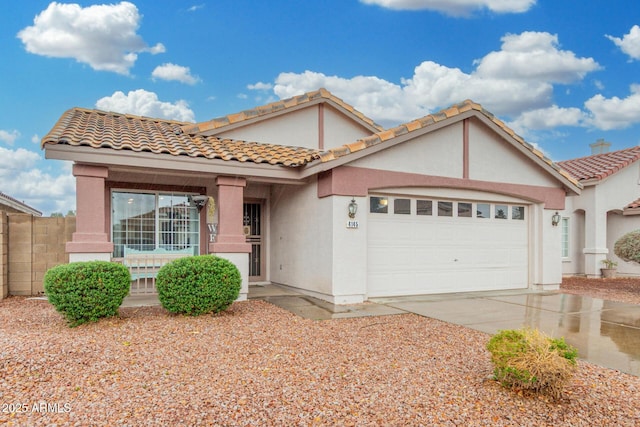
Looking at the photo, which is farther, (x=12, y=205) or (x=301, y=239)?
(x=12, y=205)

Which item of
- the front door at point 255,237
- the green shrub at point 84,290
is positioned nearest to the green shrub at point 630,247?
→ the front door at point 255,237

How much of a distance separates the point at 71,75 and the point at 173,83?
4.04m

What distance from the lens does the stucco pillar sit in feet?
51.4

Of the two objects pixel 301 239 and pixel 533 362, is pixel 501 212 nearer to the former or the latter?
pixel 301 239

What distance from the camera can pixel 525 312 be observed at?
8320 millimetres

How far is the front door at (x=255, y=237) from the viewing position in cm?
1201

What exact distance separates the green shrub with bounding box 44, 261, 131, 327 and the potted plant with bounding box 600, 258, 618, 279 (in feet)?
54.4

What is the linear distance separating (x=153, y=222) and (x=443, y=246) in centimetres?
742

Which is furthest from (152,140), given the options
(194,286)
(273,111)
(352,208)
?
(352,208)

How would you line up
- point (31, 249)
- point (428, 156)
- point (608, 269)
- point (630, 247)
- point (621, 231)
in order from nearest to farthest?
point (31, 249) < point (428, 156) < point (630, 247) < point (608, 269) < point (621, 231)

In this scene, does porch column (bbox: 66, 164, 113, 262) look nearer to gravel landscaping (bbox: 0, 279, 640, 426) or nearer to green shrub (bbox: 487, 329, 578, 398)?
gravel landscaping (bbox: 0, 279, 640, 426)

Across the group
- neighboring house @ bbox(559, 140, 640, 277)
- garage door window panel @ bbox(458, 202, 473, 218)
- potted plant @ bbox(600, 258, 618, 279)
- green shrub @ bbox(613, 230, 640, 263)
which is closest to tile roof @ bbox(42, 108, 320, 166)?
garage door window panel @ bbox(458, 202, 473, 218)

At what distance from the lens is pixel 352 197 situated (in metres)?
9.16

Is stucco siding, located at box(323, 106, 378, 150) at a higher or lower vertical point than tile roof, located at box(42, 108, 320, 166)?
higher
